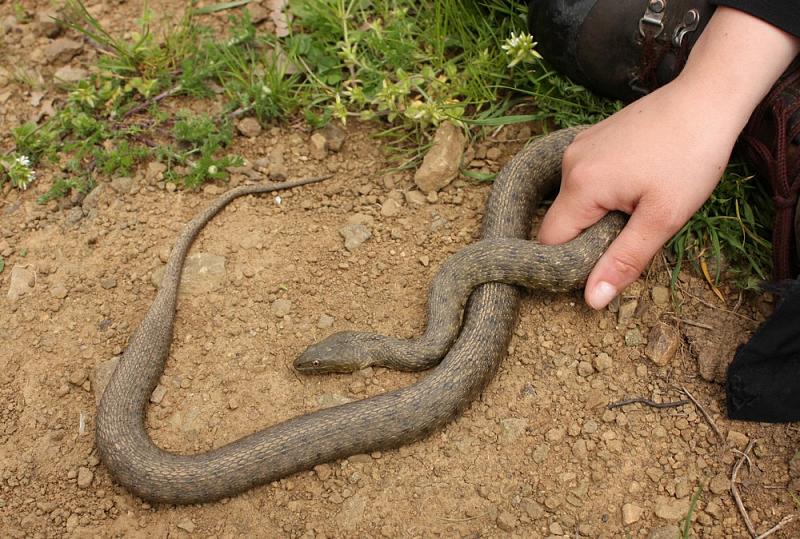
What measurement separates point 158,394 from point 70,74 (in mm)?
2953

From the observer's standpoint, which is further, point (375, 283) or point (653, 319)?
point (375, 283)

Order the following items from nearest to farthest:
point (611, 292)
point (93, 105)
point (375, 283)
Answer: point (611, 292), point (375, 283), point (93, 105)

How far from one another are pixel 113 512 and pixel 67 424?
65 centimetres

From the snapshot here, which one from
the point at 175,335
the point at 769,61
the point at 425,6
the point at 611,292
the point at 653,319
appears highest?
the point at 769,61

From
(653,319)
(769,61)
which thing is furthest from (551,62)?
(653,319)

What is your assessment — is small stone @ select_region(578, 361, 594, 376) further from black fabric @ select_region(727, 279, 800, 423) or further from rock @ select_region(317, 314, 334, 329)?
rock @ select_region(317, 314, 334, 329)

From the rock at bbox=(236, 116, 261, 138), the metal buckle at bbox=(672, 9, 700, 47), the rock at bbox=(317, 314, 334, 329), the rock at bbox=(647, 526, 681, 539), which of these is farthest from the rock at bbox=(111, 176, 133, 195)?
the rock at bbox=(647, 526, 681, 539)

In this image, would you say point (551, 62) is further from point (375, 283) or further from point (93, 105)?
point (93, 105)

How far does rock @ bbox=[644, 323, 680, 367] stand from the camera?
4348 millimetres

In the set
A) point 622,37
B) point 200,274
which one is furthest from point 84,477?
point 622,37

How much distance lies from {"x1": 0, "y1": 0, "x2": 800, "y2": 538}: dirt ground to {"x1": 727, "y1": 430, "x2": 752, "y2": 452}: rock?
0.09 feet

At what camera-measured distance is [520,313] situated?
4672 millimetres

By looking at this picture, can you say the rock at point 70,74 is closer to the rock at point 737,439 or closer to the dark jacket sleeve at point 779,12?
the dark jacket sleeve at point 779,12

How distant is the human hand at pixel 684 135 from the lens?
388 centimetres
